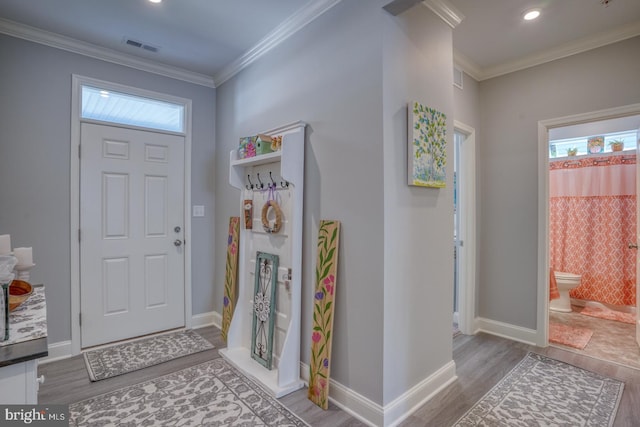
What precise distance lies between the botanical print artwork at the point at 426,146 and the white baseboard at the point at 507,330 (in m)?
1.94

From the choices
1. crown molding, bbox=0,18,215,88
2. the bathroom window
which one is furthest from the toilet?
crown molding, bbox=0,18,215,88

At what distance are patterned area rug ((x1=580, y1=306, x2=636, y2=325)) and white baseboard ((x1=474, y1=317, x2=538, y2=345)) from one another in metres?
1.50

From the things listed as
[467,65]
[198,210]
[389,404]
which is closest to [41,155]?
[198,210]

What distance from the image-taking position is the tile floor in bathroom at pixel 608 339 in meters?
2.80

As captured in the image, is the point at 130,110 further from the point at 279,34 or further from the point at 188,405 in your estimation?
the point at 188,405

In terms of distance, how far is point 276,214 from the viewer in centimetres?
246

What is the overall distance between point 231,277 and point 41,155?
1902mm

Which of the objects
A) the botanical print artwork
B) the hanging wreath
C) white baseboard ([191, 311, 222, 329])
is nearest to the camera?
the botanical print artwork

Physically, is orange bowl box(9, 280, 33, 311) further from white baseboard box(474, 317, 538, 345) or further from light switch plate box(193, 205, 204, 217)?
white baseboard box(474, 317, 538, 345)

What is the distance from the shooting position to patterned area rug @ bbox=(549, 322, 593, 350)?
10.2 ft

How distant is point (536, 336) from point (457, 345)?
754 millimetres

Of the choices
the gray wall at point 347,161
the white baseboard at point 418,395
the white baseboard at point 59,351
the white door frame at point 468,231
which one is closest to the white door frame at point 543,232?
the white door frame at point 468,231

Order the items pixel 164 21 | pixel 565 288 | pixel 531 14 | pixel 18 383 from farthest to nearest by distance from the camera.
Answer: pixel 565 288
pixel 164 21
pixel 531 14
pixel 18 383

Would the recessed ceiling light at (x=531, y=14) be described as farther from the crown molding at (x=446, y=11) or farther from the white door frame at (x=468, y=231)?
the white door frame at (x=468, y=231)
